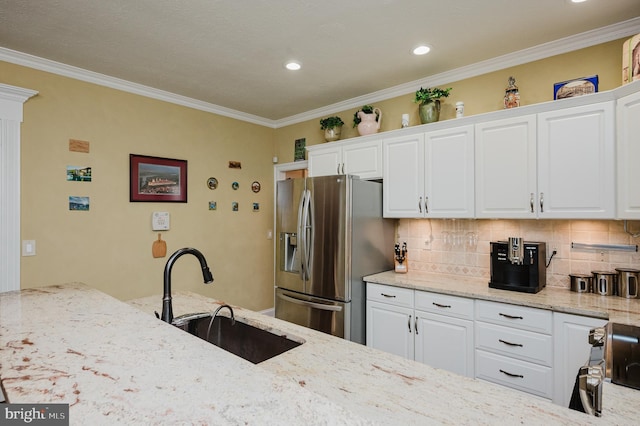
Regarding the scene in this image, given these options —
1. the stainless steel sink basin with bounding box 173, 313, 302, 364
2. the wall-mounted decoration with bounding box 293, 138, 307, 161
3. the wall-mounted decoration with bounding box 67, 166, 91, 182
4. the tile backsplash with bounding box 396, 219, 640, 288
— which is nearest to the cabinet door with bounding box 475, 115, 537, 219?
the tile backsplash with bounding box 396, 219, 640, 288

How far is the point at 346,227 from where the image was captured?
2.96 meters

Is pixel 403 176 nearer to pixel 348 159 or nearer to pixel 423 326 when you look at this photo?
pixel 348 159

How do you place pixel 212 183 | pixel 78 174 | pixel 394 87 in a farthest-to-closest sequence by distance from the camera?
pixel 212 183 → pixel 394 87 → pixel 78 174

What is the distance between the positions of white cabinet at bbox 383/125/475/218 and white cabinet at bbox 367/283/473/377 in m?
0.71

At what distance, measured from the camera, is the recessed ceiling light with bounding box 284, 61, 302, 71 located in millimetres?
2875

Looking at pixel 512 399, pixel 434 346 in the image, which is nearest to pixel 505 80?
pixel 434 346

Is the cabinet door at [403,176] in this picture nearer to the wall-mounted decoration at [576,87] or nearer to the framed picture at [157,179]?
the wall-mounted decoration at [576,87]

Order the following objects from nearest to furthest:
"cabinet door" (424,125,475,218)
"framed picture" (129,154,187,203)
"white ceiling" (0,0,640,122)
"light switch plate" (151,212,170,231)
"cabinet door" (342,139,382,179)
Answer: "white ceiling" (0,0,640,122) < "cabinet door" (424,125,475,218) < "cabinet door" (342,139,382,179) < "framed picture" (129,154,187,203) < "light switch plate" (151,212,170,231)

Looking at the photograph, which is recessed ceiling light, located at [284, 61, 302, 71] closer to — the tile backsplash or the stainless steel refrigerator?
the stainless steel refrigerator

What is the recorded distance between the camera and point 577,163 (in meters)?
2.23

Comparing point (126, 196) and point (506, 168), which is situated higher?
point (506, 168)

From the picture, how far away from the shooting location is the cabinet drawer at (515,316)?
7.07ft

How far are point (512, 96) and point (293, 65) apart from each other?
1.78m
